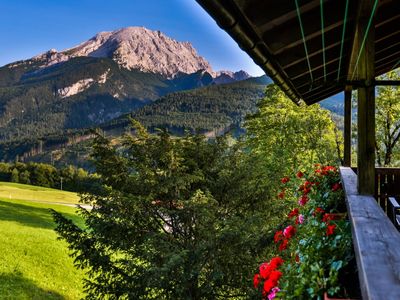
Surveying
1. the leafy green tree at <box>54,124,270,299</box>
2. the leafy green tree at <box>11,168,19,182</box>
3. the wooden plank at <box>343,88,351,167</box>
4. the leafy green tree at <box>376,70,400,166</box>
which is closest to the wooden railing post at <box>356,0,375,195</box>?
the wooden plank at <box>343,88,351,167</box>

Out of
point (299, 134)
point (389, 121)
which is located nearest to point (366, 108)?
point (299, 134)

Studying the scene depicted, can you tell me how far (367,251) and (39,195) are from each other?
50.9 m

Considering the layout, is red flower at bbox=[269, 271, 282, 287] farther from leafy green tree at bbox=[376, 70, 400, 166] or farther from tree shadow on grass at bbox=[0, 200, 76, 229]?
tree shadow on grass at bbox=[0, 200, 76, 229]

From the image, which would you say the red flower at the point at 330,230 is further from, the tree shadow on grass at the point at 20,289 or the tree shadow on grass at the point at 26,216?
the tree shadow on grass at the point at 26,216

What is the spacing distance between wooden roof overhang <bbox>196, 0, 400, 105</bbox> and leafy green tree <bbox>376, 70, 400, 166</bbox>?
44.7 ft

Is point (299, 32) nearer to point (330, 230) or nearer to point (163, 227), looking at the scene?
point (330, 230)

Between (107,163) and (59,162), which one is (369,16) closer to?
(107,163)

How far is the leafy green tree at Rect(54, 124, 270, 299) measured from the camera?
30.4ft

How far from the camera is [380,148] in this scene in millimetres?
19281

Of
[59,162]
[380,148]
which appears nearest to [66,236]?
[380,148]

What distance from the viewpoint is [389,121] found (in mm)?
18562

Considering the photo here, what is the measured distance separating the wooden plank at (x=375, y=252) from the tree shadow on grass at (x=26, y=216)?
21.6 meters

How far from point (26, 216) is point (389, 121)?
2168cm

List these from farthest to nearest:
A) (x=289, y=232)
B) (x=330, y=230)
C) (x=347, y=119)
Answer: (x=347, y=119)
(x=289, y=232)
(x=330, y=230)
